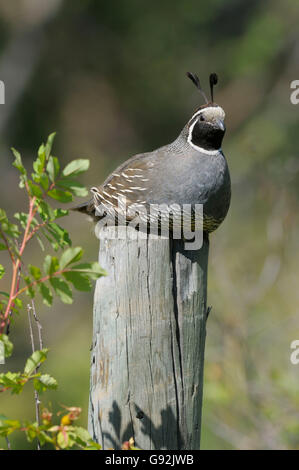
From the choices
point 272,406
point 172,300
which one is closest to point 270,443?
point 272,406

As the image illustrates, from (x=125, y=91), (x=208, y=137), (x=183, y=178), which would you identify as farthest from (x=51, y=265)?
(x=125, y=91)

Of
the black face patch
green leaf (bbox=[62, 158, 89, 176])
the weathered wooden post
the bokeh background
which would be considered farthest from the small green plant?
the bokeh background

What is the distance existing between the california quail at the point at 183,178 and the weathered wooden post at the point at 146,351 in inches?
14.1

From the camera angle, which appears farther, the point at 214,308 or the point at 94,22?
the point at 94,22

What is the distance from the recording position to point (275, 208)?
5.42 m

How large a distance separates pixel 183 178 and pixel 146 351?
86cm

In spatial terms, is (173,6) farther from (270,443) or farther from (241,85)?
(270,443)

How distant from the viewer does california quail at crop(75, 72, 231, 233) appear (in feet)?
9.39

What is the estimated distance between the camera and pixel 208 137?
3.11m

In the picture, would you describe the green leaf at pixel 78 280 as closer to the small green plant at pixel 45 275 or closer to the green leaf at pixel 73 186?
the small green plant at pixel 45 275

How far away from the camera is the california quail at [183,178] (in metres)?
2.86

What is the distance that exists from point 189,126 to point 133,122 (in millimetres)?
7420

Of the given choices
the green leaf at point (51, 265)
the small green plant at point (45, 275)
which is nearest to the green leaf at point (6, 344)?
the small green plant at point (45, 275)

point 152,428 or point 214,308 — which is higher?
point 214,308
